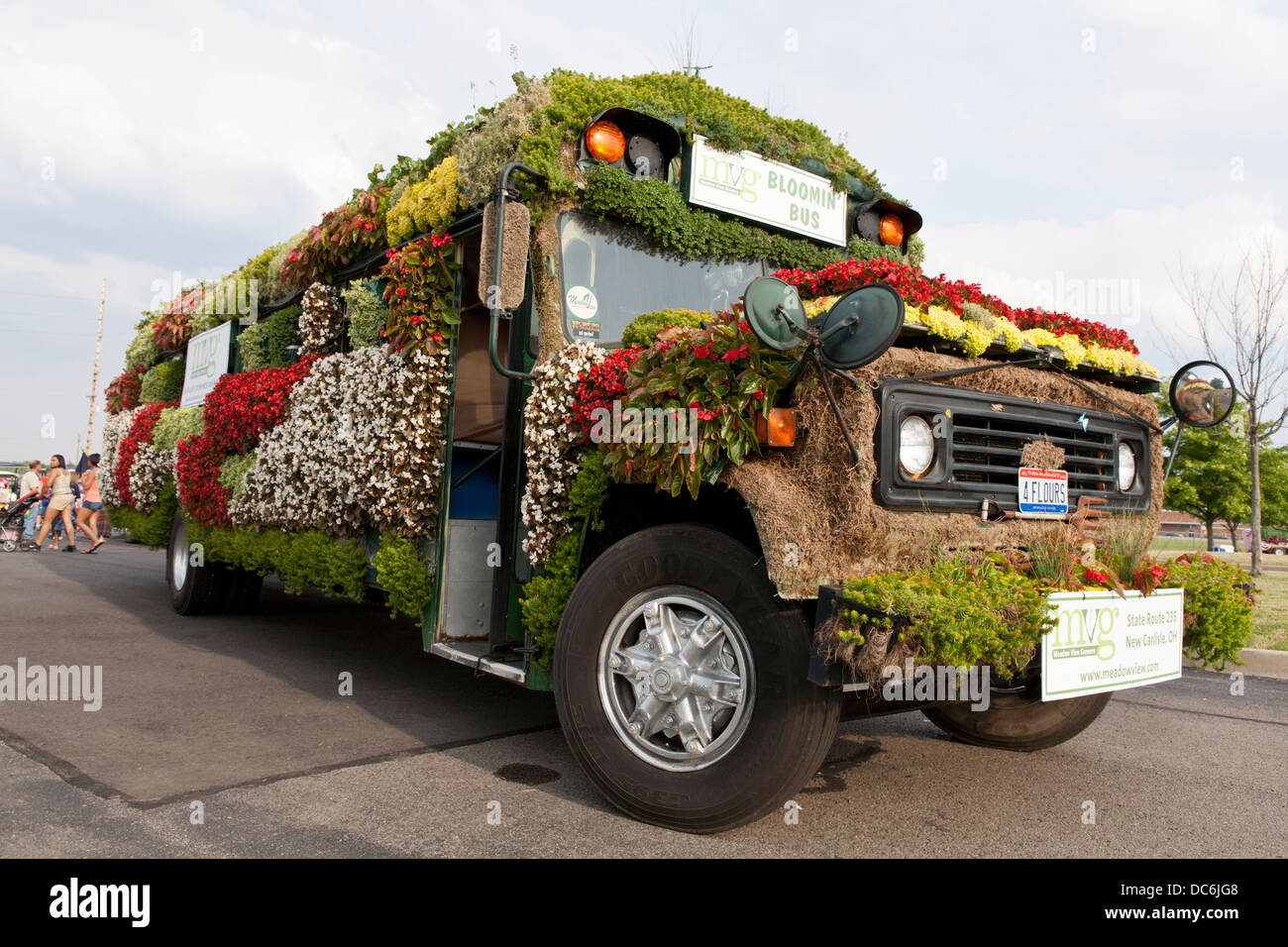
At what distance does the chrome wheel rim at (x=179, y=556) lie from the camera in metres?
8.23

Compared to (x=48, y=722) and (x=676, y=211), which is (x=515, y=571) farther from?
(x=48, y=722)

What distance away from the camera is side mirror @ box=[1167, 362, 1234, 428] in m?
3.88

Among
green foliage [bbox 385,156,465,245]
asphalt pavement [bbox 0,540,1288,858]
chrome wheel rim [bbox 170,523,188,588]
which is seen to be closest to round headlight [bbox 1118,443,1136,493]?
asphalt pavement [bbox 0,540,1288,858]

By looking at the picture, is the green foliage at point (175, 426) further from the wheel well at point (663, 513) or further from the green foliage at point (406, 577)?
the wheel well at point (663, 513)

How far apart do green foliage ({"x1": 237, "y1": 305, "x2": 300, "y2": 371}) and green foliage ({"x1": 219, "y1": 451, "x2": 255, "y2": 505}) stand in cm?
70

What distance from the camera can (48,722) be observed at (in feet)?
15.4

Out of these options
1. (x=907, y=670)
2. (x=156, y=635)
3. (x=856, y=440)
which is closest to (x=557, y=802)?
(x=907, y=670)

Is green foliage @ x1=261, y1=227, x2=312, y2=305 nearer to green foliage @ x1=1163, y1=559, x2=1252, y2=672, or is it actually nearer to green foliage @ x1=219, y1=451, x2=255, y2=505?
green foliage @ x1=219, y1=451, x2=255, y2=505

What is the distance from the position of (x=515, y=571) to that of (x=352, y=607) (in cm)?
603

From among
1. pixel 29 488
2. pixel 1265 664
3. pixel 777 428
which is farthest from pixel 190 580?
pixel 29 488

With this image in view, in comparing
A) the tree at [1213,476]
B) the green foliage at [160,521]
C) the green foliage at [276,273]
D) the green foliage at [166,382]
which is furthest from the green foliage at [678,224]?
the tree at [1213,476]

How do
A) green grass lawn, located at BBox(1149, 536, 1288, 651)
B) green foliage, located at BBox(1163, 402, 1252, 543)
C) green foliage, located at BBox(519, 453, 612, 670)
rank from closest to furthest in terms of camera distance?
green foliage, located at BBox(519, 453, 612, 670)
green grass lawn, located at BBox(1149, 536, 1288, 651)
green foliage, located at BBox(1163, 402, 1252, 543)

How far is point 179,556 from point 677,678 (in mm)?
6701

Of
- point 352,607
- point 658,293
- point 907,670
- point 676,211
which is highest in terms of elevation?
point 676,211
